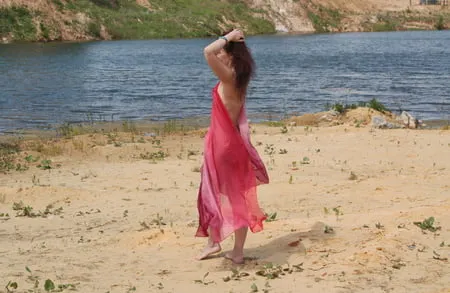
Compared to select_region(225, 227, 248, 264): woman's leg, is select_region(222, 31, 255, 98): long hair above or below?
above

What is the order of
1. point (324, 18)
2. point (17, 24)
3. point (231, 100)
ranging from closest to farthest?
point (231, 100)
point (17, 24)
point (324, 18)

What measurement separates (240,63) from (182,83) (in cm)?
2539

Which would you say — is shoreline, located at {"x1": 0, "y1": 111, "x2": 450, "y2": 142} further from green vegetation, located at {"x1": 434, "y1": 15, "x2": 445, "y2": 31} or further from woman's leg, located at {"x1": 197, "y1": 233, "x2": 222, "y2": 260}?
green vegetation, located at {"x1": 434, "y1": 15, "x2": 445, "y2": 31}

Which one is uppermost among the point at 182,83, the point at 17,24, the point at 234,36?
the point at 234,36

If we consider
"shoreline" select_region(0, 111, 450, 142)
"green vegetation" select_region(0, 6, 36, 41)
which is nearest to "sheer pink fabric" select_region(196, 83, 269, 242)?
"shoreline" select_region(0, 111, 450, 142)

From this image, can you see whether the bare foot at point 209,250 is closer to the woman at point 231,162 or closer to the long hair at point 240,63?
the woman at point 231,162

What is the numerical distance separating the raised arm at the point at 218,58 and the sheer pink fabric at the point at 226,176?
0.25 m

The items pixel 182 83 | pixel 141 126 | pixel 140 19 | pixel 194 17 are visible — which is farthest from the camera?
pixel 194 17

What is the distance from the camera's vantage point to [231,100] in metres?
6.77

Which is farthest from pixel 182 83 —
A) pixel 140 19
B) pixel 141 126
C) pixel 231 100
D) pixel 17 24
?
pixel 140 19

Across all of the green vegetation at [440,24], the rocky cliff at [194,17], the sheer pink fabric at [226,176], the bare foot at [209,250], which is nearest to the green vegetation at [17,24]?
the rocky cliff at [194,17]

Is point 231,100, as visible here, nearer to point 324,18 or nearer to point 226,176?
point 226,176

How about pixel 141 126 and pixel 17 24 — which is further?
pixel 17 24

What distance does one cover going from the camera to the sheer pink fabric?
6.77m
